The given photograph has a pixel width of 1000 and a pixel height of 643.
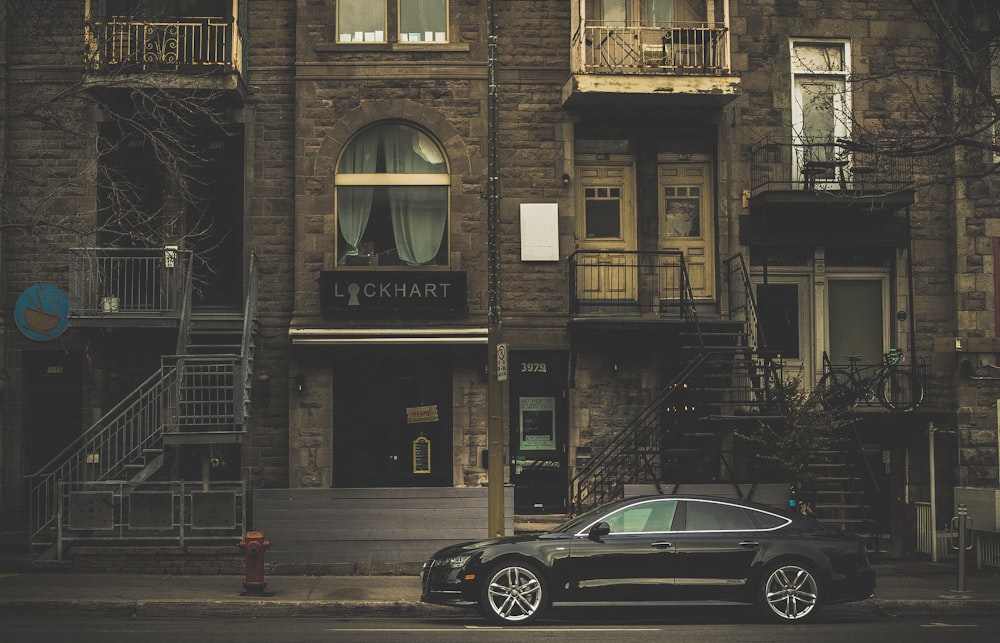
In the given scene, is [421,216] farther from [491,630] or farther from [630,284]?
[491,630]

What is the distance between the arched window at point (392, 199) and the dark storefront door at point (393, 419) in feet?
5.81

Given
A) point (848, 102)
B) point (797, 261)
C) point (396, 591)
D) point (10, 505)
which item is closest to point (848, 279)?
point (797, 261)

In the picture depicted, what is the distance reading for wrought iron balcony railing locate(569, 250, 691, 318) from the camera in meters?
19.9

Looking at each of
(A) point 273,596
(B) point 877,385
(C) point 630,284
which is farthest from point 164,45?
(B) point 877,385

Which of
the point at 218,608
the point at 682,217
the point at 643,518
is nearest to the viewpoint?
the point at 643,518

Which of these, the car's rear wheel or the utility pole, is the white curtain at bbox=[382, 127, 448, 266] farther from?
the car's rear wheel

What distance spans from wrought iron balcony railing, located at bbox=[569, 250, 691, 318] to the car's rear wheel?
23.5 ft

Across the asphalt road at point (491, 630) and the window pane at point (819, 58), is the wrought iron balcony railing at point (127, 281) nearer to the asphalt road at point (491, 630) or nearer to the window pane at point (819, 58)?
the asphalt road at point (491, 630)

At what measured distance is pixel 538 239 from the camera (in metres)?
19.8

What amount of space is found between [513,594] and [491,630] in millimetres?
620

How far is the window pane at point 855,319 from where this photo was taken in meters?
20.6

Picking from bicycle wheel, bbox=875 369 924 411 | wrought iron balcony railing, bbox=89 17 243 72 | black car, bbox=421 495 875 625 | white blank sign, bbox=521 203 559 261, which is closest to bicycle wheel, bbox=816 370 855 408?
bicycle wheel, bbox=875 369 924 411

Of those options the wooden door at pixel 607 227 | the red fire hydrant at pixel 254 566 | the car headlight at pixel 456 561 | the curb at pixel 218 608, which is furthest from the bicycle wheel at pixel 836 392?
the red fire hydrant at pixel 254 566

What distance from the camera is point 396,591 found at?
15484 millimetres
